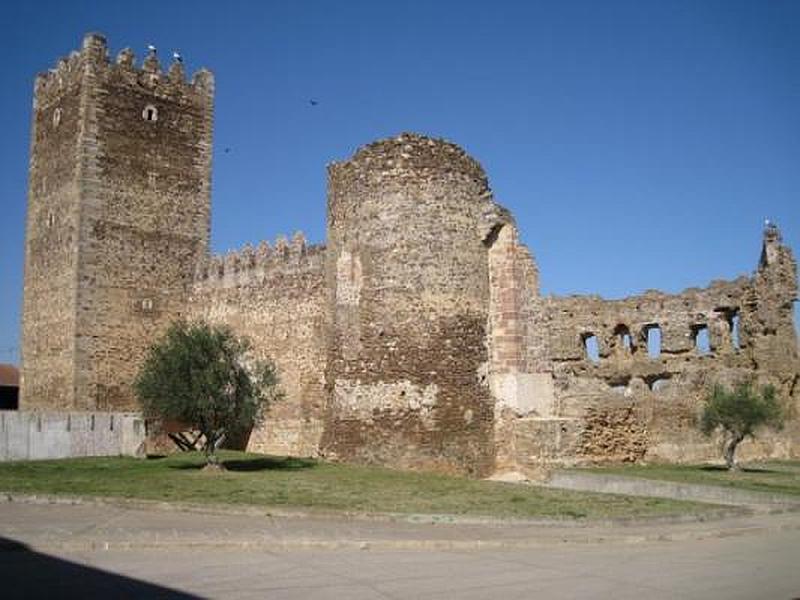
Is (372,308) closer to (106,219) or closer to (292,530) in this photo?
(292,530)

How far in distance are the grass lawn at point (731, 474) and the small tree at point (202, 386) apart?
22.7 feet

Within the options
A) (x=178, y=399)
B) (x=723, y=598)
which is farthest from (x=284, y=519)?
(x=178, y=399)

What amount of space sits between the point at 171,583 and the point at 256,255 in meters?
19.3

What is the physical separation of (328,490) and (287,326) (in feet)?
34.5

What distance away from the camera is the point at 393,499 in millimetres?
13133

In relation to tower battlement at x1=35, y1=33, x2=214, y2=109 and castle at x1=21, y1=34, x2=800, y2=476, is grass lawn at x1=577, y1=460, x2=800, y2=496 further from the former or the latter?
tower battlement at x1=35, y1=33, x2=214, y2=109

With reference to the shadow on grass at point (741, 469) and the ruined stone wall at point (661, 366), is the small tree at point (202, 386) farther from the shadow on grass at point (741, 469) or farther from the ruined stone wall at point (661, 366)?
the shadow on grass at point (741, 469)

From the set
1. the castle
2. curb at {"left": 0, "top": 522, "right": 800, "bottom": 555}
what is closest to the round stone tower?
the castle

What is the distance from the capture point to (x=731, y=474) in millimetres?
18688

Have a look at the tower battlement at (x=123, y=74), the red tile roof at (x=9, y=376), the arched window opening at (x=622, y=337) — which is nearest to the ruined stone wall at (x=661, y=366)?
the arched window opening at (x=622, y=337)

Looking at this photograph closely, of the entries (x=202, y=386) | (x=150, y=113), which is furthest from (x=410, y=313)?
(x=150, y=113)

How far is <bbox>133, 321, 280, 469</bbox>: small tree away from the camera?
18.6m

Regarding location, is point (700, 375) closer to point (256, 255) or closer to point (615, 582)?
point (256, 255)

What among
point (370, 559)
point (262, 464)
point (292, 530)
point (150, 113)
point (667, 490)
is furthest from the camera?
point (150, 113)
